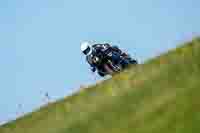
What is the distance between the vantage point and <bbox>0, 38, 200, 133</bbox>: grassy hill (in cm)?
1742

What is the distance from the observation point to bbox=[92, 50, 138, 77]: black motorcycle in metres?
33.5

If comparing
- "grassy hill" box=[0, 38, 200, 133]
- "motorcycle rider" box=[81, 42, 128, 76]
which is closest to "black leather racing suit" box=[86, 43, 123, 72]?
"motorcycle rider" box=[81, 42, 128, 76]

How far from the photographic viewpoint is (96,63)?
110ft

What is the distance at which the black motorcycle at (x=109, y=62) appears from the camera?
110 feet

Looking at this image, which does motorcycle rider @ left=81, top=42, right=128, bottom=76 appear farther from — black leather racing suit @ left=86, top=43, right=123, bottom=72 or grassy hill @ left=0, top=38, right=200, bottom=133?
grassy hill @ left=0, top=38, right=200, bottom=133

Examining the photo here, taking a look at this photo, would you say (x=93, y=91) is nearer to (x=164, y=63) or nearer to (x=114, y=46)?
(x=164, y=63)

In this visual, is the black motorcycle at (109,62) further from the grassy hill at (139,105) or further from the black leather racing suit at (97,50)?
the grassy hill at (139,105)

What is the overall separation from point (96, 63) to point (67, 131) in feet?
38.9

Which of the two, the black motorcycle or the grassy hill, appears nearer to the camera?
the grassy hill

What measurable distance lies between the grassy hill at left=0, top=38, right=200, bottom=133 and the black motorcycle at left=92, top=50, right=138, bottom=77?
5895 millimetres

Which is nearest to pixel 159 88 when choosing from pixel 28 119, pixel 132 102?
pixel 132 102

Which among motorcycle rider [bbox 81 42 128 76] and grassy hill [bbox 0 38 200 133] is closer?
grassy hill [bbox 0 38 200 133]

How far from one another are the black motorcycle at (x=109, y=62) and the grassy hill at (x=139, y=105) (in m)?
5.89

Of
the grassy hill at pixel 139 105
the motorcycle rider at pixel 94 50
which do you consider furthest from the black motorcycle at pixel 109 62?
the grassy hill at pixel 139 105
